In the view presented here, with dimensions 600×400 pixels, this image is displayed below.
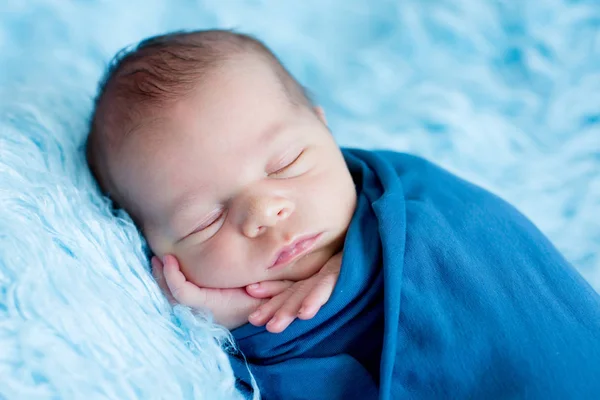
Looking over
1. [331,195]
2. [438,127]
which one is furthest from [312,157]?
[438,127]

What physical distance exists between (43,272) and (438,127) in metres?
0.94

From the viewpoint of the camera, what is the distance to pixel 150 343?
90 cm

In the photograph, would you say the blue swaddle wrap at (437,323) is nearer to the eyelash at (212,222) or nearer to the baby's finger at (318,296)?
the baby's finger at (318,296)

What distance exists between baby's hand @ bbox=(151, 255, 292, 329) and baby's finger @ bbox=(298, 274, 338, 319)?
0.07 metres

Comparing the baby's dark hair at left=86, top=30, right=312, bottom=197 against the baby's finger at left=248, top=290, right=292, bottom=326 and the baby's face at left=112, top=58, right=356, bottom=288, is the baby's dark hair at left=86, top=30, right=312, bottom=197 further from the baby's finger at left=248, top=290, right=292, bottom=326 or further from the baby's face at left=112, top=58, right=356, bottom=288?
the baby's finger at left=248, top=290, right=292, bottom=326

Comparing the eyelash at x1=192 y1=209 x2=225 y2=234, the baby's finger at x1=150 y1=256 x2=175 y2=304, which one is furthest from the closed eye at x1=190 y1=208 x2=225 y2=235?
the baby's finger at x1=150 y1=256 x2=175 y2=304

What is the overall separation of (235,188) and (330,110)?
2.09 ft

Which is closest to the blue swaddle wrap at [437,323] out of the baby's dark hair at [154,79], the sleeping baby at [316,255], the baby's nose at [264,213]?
the sleeping baby at [316,255]

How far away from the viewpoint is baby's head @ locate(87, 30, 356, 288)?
1018 millimetres

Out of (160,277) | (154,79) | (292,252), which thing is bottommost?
(160,277)

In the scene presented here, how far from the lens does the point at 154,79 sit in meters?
1.10

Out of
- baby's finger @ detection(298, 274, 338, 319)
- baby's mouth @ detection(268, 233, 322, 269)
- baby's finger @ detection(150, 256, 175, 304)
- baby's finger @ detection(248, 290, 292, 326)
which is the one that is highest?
baby's mouth @ detection(268, 233, 322, 269)

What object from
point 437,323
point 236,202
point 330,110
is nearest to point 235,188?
point 236,202

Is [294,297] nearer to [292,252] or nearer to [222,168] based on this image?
[292,252]
